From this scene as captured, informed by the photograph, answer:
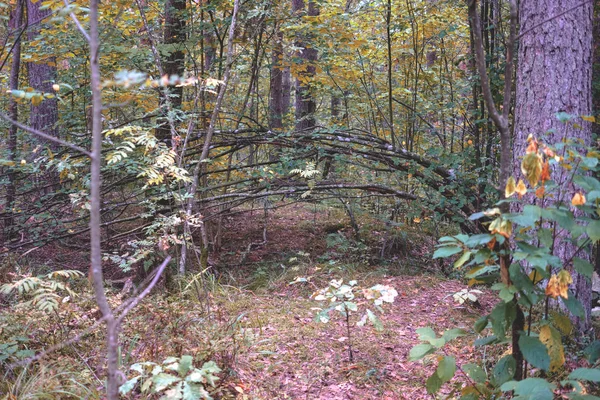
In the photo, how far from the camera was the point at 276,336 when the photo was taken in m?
3.50

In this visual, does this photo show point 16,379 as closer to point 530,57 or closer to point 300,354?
point 300,354

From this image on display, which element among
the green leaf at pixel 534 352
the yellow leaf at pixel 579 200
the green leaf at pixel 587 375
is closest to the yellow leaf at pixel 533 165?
the yellow leaf at pixel 579 200

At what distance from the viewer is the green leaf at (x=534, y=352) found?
1738mm

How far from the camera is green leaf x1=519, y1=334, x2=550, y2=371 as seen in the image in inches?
68.4

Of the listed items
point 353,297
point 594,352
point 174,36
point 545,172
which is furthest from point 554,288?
point 174,36

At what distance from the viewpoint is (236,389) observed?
2.54 metres

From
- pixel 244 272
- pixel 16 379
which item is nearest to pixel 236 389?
pixel 16 379

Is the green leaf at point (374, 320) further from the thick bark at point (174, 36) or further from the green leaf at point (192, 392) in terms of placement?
the thick bark at point (174, 36)

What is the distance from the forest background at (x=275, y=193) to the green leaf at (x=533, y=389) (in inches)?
0.5

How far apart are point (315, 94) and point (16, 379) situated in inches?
267

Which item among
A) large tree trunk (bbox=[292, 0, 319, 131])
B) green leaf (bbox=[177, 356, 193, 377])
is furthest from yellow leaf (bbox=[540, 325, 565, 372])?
large tree trunk (bbox=[292, 0, 319, 131])

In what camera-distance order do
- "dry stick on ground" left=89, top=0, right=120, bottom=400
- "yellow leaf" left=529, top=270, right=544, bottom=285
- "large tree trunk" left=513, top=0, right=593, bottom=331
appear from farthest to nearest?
"large tree trunk" left=513, top=0, right=593, bottom=331 → "yellow leaf" left=529, top=270, right=544, bottom=285 → "dry stick on ground" left=89, top=0, right=120, bottom=400

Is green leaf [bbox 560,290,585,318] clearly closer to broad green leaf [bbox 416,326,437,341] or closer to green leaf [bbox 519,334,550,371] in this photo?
green leaf [bbox 519,334,550,371]

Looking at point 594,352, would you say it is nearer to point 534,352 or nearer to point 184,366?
point 534,352
